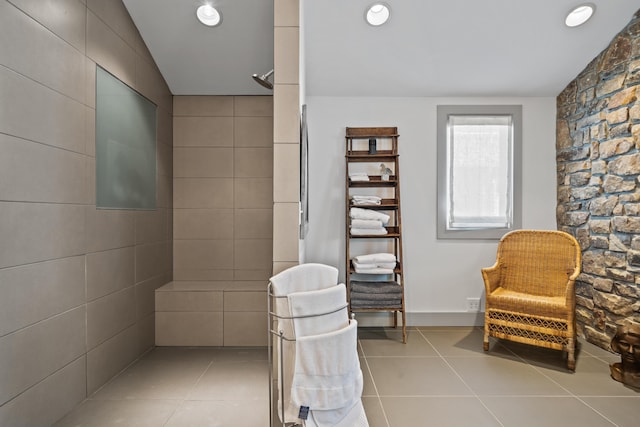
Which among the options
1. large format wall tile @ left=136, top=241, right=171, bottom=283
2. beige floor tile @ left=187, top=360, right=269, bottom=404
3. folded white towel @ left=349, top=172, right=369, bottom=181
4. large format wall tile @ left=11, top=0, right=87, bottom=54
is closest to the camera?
large format wall tile @ left=11, top=0, right=87, bottom=54

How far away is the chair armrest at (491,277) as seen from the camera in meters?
2.98

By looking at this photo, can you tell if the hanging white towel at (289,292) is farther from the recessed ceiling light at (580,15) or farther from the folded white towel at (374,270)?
the recessed ceiling light at (580,15)

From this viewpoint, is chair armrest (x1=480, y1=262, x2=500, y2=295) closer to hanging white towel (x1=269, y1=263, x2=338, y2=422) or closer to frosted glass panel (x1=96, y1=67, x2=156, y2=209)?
hanging white towel (x1=269, y1=263, x2=338, y2=422)

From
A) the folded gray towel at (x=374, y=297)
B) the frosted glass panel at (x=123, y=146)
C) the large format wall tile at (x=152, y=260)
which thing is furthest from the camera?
the folded gray towel at (x=374, y=297)

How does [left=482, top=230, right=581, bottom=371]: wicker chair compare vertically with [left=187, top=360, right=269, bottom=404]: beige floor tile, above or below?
above

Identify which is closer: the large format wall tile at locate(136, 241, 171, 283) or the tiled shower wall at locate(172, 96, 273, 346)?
the large format wall tile at locate(136, 241, 171, 283)

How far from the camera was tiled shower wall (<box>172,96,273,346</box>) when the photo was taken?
343 centimetres

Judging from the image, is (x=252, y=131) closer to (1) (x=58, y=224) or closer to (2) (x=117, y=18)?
(2) (x=117, y=18)

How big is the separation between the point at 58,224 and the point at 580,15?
349 cm

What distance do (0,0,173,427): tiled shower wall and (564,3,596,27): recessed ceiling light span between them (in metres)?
3.02

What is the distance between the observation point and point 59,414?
197 centimetres

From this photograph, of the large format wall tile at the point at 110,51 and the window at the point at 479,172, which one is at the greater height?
the large format wall tile at the point at 110,51

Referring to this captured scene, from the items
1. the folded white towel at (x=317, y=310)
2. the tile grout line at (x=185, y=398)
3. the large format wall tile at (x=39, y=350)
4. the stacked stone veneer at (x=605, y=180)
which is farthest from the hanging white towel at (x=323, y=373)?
the stacked stone veneer at (x=605, y=180)

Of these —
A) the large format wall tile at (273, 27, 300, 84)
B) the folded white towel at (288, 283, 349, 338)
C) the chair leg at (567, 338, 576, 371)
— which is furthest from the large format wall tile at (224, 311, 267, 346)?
the chair leg at (567, 338, 576, 371)
